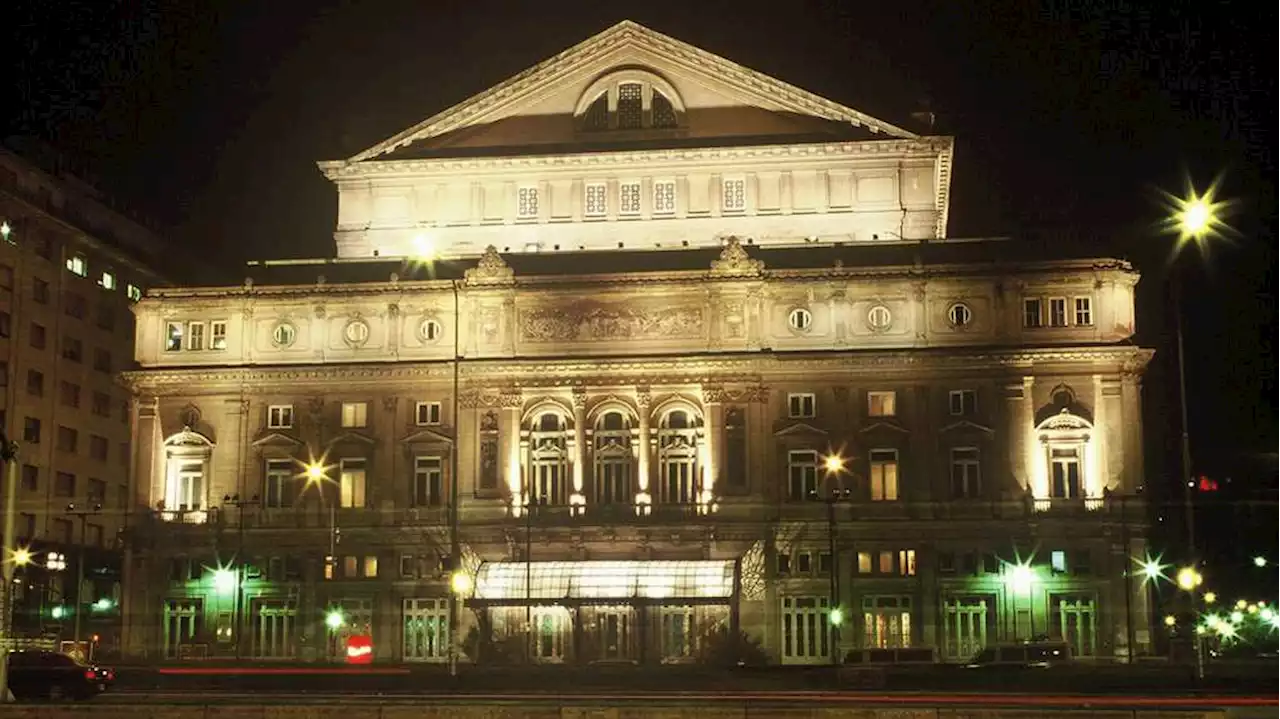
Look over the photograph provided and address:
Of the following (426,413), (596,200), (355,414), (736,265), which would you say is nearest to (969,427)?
(736,265)

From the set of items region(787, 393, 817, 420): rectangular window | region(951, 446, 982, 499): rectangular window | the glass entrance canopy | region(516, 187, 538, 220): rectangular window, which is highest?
region(516, 187, 538, 220): rectangular window

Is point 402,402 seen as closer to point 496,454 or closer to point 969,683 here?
point 496,454

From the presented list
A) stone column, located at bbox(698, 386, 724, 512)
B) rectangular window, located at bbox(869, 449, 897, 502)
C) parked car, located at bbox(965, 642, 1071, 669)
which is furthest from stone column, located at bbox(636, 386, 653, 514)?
parked car, located at bbox(965, 642, 1071, 669)

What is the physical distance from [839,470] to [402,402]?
23.7 metres

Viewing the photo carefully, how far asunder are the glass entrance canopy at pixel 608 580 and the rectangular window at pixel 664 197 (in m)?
22.1

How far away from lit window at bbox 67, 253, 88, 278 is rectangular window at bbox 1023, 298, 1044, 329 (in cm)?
6017

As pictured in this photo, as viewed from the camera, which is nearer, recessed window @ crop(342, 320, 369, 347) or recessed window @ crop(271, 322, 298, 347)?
recessed window @ crop(342, 320, 369, 347)

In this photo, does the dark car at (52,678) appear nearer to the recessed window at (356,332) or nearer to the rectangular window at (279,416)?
the rectangular window at (279,416)

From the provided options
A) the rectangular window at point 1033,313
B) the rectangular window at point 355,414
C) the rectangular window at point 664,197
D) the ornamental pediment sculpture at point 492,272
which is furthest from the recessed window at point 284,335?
the rectangular window at point 1033,313

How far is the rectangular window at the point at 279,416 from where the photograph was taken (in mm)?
95062

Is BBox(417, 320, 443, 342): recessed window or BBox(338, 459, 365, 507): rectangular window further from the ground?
BBox(417, 320, 443, 342): recessed window

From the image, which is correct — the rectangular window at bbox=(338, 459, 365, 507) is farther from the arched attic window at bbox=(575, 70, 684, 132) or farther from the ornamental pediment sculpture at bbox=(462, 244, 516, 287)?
the arched attic window at bbox=(575, 70, 684, 132)

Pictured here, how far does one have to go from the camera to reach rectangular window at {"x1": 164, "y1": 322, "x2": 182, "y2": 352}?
96938 mm

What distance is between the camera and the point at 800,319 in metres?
92.1
